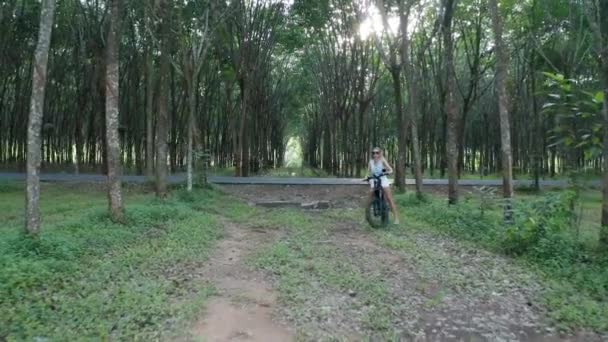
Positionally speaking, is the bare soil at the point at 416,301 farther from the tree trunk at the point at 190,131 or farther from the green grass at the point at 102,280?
the tree trunk at the point at 190,131

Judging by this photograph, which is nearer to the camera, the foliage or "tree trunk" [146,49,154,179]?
the foliage

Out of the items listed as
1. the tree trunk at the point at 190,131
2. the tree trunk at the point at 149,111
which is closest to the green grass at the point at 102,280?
the tree trunk at the point at 190,131

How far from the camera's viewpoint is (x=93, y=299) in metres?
5.62

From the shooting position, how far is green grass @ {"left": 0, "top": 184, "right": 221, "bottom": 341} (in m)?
4.99

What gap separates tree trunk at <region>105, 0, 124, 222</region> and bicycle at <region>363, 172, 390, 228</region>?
17.0ft

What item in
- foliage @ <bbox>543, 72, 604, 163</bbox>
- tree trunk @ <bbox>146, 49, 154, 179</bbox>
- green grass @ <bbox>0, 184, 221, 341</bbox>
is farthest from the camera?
tree trunk @ <bbox>146, 49, 154, 179</bbox>

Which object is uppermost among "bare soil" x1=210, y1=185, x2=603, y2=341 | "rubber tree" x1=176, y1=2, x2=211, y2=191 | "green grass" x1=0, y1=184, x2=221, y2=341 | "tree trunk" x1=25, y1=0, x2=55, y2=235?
"rubber tree" x1=176, y1=2, x2=211, y2=191

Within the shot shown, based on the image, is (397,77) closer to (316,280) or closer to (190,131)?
(190,131)

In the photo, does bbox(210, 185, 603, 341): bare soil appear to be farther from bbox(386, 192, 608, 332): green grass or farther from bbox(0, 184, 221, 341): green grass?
bbox(0, 184, 221, 341): green grass

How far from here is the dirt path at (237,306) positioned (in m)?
5.17

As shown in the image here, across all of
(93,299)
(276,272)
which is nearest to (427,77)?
(276,272)

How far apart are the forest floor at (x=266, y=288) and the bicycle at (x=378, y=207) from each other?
610 millimetres

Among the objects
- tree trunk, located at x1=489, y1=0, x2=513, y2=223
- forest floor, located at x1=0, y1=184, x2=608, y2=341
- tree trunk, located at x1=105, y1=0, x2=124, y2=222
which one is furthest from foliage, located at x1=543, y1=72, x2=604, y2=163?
Result: tree trunk, located at x1=105, y1=0, x2=124, y2=222

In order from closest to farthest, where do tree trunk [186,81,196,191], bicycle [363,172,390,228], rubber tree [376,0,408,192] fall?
bicycle [363,172,390,228], tree trunk [186,81,196,191], rubber tree [376,0,408,192]
